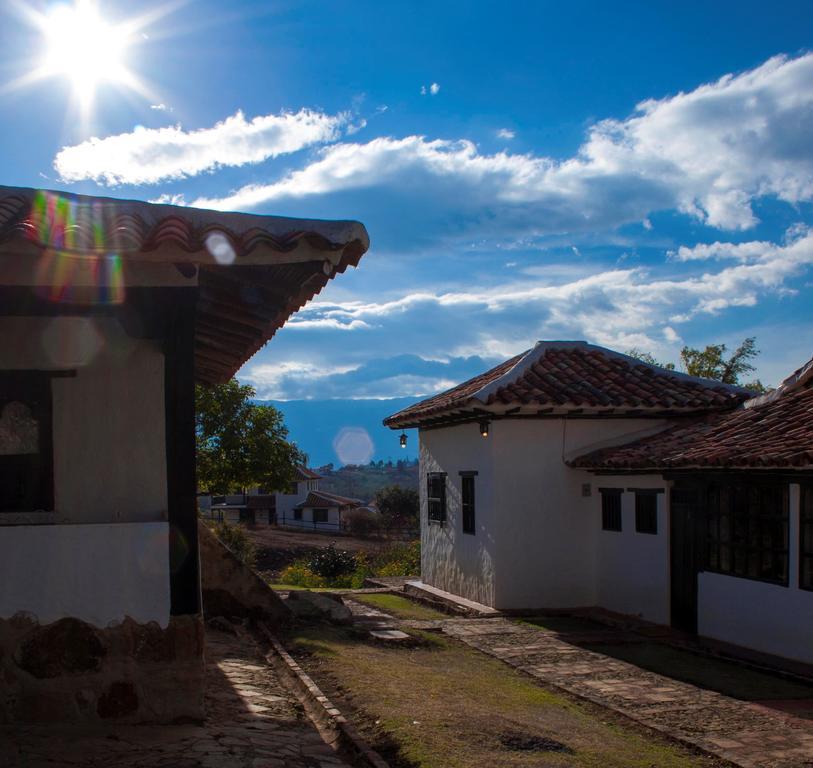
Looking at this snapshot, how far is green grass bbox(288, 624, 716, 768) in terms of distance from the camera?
6.31m

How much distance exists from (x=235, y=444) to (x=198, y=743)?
25494 mm

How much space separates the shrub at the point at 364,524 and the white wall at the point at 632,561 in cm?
4435

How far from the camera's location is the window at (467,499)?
51.1ft

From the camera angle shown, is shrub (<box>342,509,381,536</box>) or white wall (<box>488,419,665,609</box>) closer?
white wall (<box>488,419,665,609</box>)

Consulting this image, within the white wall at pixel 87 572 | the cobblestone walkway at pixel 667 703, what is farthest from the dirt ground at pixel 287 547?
the white wall at pixel 87 572

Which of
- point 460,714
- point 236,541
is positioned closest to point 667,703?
point 460,714

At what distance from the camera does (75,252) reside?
4754 millimetres

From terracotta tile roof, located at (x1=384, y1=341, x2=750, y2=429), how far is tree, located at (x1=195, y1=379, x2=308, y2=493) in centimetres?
1461

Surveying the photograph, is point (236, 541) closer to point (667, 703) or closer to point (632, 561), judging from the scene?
point (632, 561)

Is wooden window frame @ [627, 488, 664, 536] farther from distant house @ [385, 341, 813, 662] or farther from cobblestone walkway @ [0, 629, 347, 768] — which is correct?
cobblestone walkway @ [0, 629, 347, 768]

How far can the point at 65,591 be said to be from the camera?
571 cm

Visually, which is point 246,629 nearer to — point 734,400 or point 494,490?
point 494,490

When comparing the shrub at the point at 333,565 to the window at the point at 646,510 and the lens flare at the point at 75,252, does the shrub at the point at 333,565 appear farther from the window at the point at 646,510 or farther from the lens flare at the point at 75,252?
the lens flare at the point at 75,252

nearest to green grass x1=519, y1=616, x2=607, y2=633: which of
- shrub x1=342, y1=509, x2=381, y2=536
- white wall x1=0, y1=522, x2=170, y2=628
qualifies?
white wall x1=0, y1=522, x2=170, y2=628
